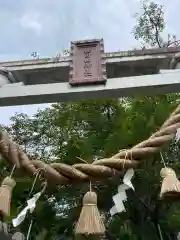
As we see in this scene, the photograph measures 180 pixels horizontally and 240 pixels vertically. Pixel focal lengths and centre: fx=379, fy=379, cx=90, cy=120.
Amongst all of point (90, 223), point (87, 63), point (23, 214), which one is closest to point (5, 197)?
point (23, 214)

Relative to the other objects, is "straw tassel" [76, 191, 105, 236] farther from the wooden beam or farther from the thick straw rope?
the wooden beam

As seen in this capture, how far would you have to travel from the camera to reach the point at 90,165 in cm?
132

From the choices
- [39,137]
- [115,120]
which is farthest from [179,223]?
[39,137]

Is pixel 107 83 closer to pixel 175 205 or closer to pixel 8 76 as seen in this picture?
pixel 8 76

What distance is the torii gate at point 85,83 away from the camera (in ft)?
5.15

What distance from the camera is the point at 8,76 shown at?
170cm

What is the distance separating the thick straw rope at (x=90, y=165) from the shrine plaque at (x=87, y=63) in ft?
1.26

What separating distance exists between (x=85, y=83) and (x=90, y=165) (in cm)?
41

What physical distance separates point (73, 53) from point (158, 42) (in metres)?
4.16

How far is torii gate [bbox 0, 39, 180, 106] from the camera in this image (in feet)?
5.15

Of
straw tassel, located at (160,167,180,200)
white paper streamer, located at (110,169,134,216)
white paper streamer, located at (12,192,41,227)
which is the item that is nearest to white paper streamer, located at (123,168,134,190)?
white paper streamer, located at (110,169,134,216)

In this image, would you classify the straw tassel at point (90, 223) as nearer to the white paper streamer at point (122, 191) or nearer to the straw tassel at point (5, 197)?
the white paper streamer at point (122, 191)

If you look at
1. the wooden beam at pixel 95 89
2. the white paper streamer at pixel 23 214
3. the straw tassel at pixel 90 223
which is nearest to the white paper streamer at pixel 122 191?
the straw tassel at pixel 90 223

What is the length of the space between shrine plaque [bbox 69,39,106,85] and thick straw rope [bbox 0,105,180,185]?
0.38 meters
